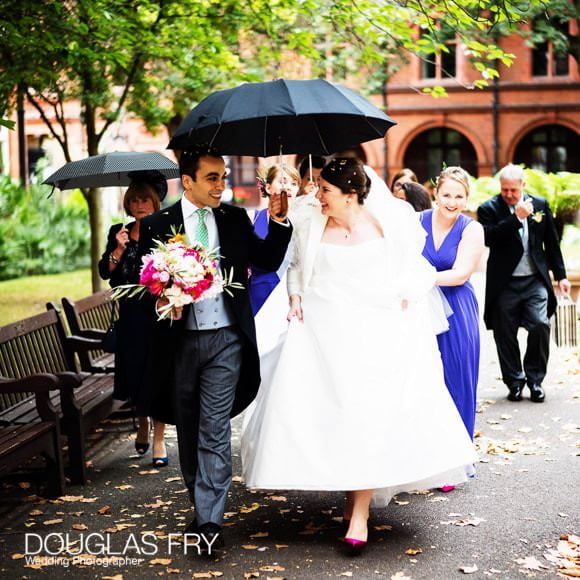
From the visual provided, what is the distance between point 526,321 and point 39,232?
18.3 m

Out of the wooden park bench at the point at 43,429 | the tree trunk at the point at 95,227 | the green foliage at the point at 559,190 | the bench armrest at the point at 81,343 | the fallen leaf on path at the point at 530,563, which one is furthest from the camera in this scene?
the green foliage at the point at 559,190

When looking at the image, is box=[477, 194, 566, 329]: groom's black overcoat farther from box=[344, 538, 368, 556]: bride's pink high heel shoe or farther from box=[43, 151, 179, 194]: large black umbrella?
box=[344, 538, 368, 556]: bride's pink high heel shoe

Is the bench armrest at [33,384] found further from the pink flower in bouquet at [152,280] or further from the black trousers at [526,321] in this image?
the black trousers at [526,321]

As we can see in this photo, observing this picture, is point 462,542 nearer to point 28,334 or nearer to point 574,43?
point 28,334

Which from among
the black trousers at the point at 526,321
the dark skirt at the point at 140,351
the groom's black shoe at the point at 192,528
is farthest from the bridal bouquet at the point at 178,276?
the black trousers at the point at 526,321

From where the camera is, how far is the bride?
5.37m

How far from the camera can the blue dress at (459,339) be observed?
6891mm

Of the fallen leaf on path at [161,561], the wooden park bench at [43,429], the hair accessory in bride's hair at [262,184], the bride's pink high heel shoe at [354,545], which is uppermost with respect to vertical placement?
the hair accessory in bride's hair at [262,184]

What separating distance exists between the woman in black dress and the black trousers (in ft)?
11.8

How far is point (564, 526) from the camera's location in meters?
5.75

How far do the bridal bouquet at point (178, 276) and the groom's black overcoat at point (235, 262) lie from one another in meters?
0.26

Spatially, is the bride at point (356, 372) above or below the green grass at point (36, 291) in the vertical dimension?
above

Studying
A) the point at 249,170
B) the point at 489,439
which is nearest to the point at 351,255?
the point at 489,439

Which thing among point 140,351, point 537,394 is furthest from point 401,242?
point 537,394
